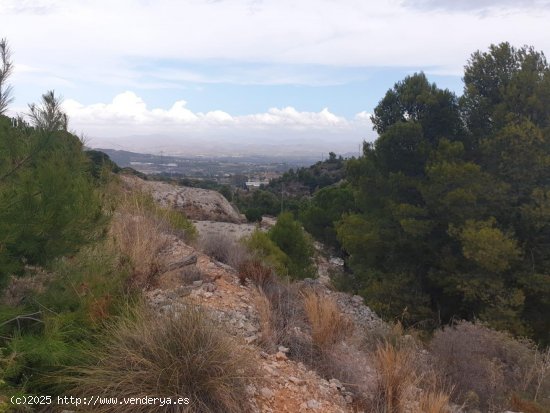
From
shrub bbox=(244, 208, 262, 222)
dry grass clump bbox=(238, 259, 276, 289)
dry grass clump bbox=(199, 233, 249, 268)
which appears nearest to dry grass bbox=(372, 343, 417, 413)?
dry grass clump bbox=(238, 259, 276, 289)

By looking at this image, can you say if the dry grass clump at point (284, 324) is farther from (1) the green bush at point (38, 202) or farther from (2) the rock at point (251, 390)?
(1) the green bush at point (38, 202)

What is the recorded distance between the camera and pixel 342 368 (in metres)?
4.59

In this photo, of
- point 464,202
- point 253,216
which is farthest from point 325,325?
point 253,216

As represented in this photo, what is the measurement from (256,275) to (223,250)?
224 centimetres

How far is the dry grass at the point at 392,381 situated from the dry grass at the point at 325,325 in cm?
61

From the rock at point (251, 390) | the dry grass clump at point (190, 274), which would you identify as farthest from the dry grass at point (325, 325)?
the dry grass clump at point (190, 274)

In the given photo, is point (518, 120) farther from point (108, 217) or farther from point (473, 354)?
point (108, 217)

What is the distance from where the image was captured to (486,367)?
18.1 feet

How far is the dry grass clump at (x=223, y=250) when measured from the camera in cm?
882

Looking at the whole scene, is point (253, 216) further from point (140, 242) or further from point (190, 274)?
point (140, 242)

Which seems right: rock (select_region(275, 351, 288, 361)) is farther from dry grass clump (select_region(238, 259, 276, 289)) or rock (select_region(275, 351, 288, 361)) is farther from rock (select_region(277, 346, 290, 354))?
dry grass clump (select_region(238, 259, 276, 289))

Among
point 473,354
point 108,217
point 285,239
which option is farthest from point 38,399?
point 285,239

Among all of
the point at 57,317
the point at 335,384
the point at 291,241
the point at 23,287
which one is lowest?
the point at 291,241

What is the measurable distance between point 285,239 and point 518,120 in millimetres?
7144
